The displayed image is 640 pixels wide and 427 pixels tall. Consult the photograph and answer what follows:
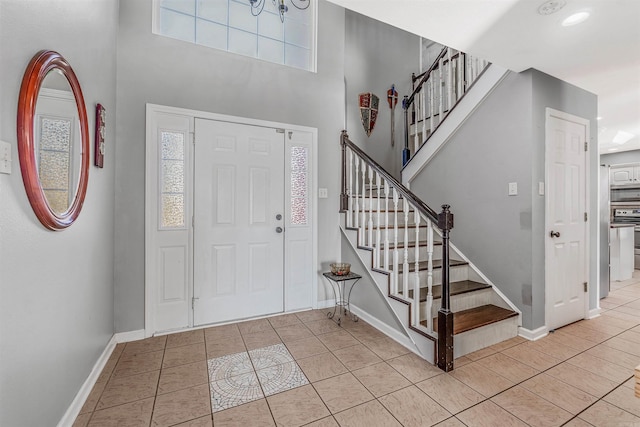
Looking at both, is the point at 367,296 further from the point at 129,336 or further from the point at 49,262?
the point at 49,262

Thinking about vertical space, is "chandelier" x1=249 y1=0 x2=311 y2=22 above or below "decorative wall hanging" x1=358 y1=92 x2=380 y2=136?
above

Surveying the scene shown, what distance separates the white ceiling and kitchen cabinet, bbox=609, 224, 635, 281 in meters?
2.83

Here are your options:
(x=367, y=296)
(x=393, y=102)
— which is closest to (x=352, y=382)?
(x=367, y=296)

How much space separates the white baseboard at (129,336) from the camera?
248cm

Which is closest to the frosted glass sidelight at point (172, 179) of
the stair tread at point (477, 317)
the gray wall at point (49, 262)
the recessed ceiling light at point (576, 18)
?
the gray wall at point (49, 262)

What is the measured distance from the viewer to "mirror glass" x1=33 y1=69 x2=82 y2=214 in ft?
4.17

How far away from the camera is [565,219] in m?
2.86

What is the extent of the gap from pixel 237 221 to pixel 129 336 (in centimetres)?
136

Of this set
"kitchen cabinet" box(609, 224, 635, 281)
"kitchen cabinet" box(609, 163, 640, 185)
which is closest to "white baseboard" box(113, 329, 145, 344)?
"kitchen cabinet" box(609, 224, 635, 281)

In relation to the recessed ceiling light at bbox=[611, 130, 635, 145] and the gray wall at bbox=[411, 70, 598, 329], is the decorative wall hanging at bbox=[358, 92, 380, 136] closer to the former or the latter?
the gray wall at bbox=[411, 70, 598, 329]

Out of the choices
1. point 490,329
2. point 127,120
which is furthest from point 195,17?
point 490,329

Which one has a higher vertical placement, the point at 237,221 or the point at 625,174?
the point at 625,174

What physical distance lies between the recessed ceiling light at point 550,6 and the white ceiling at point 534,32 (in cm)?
3

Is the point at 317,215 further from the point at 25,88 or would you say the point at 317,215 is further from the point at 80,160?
the point at 25,88
